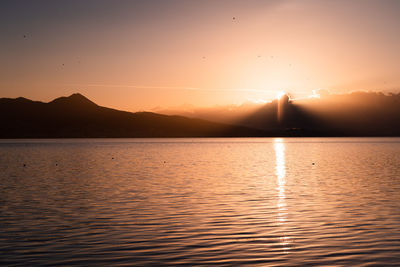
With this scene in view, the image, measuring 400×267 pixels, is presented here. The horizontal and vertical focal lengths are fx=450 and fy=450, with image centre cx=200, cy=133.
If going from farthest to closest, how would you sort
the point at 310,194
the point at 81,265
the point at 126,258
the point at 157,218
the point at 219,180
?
the point at 219,180, the point at 310,194, the point at 157,218, the point at 126,258, the point at 81,265

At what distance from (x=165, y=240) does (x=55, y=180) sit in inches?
1196

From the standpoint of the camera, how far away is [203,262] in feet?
52.0

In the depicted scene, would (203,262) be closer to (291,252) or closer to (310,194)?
(291,252)

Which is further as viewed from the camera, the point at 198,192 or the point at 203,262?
the point at 198,192

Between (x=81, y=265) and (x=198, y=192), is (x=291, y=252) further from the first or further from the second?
(x=198, y=192)

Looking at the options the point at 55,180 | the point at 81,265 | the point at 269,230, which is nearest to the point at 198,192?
the point at 269,230

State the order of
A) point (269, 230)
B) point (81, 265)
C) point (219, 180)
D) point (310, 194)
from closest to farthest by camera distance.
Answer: point (81, 265) < point (269, 230) < point (310, 194) < point (219, 180)

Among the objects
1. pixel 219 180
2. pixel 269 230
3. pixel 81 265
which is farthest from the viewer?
pixel 219 180

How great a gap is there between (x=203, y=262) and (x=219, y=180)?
3043cm

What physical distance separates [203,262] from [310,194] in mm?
21360

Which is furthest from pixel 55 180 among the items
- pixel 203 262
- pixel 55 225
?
pixel 203 262

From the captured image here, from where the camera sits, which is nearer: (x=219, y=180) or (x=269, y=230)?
(x=269, y=230)

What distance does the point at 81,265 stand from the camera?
50.9 ft

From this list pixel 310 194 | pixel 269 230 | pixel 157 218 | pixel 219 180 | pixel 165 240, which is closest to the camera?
pixel 165 240
